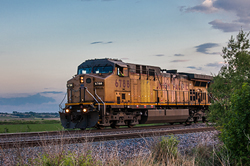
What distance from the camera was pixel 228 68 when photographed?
10.3 metres

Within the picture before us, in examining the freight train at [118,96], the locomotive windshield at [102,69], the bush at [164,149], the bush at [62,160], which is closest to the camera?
the bush at [62,160]

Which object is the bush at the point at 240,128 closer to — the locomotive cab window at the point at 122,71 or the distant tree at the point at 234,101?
the distant tree at the point at 234,101

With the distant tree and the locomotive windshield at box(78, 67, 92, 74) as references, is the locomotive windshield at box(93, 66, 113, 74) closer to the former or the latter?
the locomotive windshield at box(78, 67, 92, 74)

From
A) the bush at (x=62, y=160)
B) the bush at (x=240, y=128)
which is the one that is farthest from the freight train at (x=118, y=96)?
the bush at (x=62, y=160)

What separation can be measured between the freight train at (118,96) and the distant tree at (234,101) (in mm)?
6617

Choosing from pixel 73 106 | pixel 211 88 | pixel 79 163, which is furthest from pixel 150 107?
pixel 79 163

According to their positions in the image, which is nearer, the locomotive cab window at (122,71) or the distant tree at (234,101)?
the distant tree at (234,101)

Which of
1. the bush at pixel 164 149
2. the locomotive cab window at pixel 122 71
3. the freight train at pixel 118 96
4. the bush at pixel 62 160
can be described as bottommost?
the bush at pixel 164 149

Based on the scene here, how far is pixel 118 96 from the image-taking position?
1611cm

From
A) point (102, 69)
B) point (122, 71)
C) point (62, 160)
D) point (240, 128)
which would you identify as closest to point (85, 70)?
point (102, 69)

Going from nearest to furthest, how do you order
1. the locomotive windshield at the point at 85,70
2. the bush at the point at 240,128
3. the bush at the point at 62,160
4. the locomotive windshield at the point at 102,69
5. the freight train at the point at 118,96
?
the bush at the point at 62,160
the bush at the point at 240,128
the freight train at the point at 118,96
the locomotive windshield at the point at 102,69
the locomotive windshield at the point at 85,70

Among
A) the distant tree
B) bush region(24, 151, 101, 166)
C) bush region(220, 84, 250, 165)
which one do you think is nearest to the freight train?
the distant tree

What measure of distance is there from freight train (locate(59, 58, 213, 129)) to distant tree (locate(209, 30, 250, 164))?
662 cm

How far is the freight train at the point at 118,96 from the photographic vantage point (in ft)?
50.5
